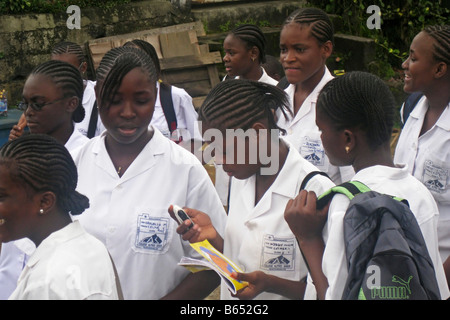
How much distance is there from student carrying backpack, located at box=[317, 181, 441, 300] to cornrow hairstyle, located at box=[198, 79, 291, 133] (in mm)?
713

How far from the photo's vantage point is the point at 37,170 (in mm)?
2170

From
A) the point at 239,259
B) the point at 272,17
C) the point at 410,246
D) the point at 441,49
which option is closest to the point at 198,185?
the point at 239,259

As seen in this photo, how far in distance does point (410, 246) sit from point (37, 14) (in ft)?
23.8

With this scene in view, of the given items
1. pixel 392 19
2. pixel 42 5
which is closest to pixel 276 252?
pixel 42 5

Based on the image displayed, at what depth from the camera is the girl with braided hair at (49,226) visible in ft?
A: 6.23

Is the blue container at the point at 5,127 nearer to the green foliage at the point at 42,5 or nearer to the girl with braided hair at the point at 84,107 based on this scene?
the girl with braided hair at the point at 84,107

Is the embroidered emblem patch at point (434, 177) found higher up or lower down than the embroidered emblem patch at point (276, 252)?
higher up

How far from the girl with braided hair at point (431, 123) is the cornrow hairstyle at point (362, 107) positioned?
33.0 inches

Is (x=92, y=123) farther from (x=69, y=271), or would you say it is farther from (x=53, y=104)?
(x=69, y=271)

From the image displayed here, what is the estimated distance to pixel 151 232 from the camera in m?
2.49

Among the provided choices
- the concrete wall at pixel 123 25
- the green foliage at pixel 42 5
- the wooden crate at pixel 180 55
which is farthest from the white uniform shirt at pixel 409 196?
the green foliage at pixel 42 5

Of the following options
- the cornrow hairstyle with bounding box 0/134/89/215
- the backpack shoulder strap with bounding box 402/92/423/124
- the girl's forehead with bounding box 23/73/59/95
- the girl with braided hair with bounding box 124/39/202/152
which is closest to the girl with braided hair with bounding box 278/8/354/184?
the backpack shoulder strap with bounding box 402/92/423/124

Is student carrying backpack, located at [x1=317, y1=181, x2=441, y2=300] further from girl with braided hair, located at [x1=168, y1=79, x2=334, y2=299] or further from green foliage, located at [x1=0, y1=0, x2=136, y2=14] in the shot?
green foliage, located at [x1=0, y1=0, x2=136, y2=14]
